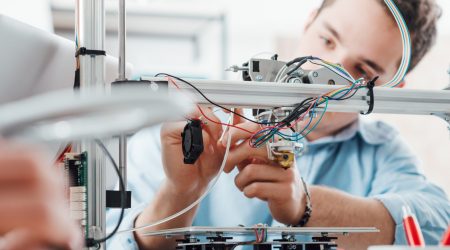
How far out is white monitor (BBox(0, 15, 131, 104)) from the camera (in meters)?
0.83

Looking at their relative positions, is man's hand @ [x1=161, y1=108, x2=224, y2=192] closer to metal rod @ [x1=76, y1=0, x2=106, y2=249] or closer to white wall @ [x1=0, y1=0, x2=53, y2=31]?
metal rod @ [x1=76, y1=0, x2=106, y2=249]

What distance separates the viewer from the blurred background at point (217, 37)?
2.81m

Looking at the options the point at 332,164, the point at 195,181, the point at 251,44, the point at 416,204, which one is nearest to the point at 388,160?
the point at 332,164

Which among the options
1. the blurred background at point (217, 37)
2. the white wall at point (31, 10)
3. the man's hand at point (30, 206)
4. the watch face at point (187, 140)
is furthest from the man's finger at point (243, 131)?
the blurred background at point (217, 37)

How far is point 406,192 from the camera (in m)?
1.54

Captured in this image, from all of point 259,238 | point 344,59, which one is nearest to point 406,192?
point 344,59

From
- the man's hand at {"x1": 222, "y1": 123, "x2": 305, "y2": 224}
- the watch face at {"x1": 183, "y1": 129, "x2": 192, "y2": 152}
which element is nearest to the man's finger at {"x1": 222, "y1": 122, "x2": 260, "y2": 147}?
the man's hand at {"x1": 222, "y1": 123, "x2": 305, "y2": 224}

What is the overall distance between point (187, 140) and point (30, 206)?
1.73 feet

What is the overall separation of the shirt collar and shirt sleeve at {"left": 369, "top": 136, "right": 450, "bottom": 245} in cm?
2

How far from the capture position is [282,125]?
0.94 metres

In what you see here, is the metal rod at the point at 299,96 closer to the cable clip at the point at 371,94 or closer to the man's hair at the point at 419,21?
the cable clip at the point at 371,94

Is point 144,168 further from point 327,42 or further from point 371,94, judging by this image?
point 371,94

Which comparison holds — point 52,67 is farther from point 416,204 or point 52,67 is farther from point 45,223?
point 416,204

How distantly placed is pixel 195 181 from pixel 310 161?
0.77 m
